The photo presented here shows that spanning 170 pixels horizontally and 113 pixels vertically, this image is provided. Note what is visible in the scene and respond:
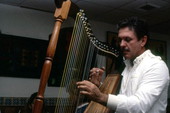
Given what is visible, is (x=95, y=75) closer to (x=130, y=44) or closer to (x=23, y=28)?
(x=130, y=44)

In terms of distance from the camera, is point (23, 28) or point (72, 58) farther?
point (23, 28)

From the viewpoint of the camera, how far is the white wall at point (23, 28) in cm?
469

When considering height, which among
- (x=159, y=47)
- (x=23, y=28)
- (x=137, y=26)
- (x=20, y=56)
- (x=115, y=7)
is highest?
(x=115, y=7)

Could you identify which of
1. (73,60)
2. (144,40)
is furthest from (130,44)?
(73,60)

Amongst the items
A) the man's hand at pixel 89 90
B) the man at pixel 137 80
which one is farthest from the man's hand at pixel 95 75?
the man's hand at pixel 89 90

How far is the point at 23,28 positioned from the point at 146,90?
3883mm

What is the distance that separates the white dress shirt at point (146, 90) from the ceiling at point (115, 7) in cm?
296

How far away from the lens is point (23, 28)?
16.0 ft

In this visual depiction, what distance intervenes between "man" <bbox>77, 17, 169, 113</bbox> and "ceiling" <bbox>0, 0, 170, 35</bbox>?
275 centimetres

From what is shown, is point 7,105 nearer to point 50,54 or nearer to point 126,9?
point 126,9

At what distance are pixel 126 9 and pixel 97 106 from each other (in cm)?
324

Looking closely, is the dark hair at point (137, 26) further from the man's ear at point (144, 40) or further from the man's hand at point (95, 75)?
the man's hand at point (95, 75)

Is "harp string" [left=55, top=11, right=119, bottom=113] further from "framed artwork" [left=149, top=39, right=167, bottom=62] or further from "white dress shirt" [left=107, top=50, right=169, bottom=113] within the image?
"framed artwork" [left=149, top=39, right=167, bottom=62]

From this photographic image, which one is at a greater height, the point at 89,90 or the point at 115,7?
the point at 115,7
